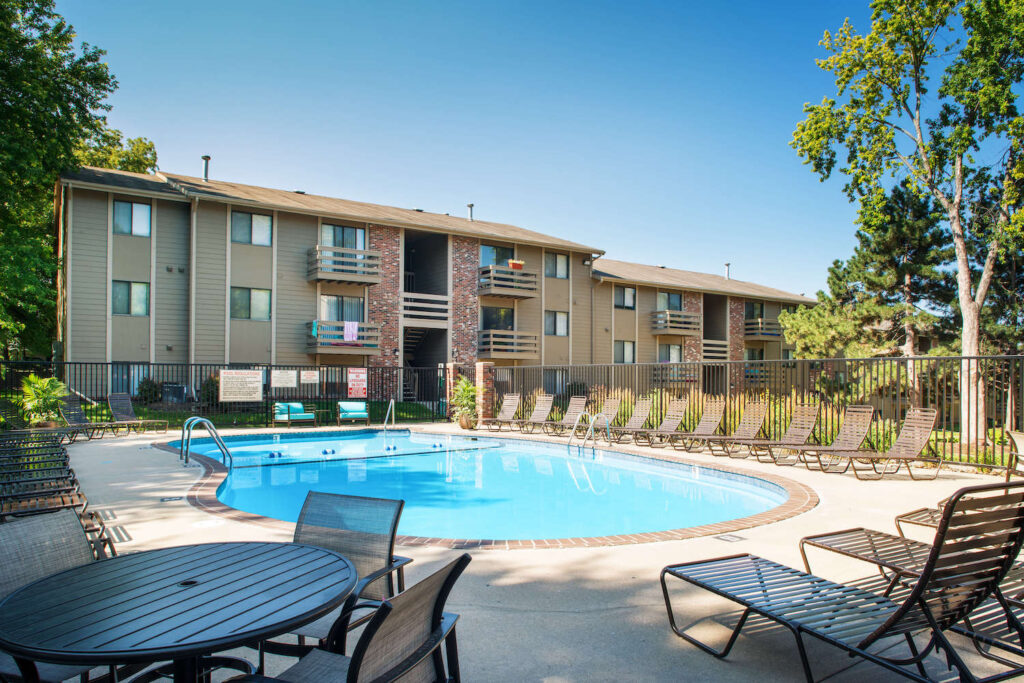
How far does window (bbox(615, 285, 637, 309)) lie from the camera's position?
30.4m

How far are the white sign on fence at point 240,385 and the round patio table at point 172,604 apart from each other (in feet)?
52.9

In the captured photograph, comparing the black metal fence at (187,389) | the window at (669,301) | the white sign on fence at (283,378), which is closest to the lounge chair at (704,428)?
the black metal fence at (187,389)

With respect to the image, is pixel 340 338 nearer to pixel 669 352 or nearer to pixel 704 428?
pixel 704 428

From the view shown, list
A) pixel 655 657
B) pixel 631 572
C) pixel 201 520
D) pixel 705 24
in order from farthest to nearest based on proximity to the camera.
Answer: pixel 705 24 → pixel 201 520 → pixel 631 572 → pixel 655 657

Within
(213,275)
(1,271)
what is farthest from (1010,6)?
(1,271)

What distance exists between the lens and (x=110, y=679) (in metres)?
2.62

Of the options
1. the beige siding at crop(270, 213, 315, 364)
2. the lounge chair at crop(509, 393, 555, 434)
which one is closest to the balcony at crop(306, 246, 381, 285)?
the beige siding at crop(270, 213, 315, 364)

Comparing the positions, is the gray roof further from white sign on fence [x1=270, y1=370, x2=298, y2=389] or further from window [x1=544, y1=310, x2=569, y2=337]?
white sign on fence [x1=270, y1=370, x2=298, y2=389]

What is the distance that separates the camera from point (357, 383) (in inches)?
800

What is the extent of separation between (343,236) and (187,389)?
26.1 ft

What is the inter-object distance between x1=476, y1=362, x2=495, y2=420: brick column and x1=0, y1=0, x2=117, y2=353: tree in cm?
1278

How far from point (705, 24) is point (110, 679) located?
1575 centimetres

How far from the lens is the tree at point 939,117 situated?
58.8ft

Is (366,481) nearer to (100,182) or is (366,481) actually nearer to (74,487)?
(74,487)
